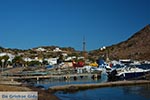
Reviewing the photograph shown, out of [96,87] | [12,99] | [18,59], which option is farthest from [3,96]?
[18,59]

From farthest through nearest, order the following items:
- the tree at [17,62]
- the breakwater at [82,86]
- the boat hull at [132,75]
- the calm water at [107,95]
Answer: the tree at [17,62] → the boat hull at [132,75] → the breakwater at [82,86] → the calm water at [107,95]

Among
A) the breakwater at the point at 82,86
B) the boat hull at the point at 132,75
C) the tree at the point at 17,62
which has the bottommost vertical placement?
the breakwater at the point at 82,86

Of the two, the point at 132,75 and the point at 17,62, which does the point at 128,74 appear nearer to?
the point at 132,75

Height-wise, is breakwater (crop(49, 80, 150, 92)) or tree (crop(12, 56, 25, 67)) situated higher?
tree (crop(12, 56, 25, 67))

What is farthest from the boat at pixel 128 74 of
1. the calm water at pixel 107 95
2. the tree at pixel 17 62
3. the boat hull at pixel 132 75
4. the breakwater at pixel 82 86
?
the tree at pixel 17 62

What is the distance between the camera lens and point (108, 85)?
72562mm

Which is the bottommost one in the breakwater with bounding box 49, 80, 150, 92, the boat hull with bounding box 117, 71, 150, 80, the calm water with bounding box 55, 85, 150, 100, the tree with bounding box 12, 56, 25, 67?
the calm water with bounding box 55, 85, 150, 100

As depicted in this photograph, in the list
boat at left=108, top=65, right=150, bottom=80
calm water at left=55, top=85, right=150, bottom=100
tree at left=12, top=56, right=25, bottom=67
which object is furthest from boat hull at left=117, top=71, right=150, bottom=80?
tree at left=12, top=56, right=25, bottom=67

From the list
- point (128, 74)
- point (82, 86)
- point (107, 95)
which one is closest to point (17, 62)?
point (128, 74)

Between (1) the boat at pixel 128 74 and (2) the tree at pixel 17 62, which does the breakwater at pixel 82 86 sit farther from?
(2) the tree at pixel 17 62

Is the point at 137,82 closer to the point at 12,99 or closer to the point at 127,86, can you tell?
the point at 127,86

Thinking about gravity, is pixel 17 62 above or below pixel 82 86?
Result: above

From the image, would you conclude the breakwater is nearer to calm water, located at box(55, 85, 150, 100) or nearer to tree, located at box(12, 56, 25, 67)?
calm water, located at box(55, 85, 150, 100)

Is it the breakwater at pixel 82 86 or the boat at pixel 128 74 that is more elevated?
the boat at pixel 128 74
